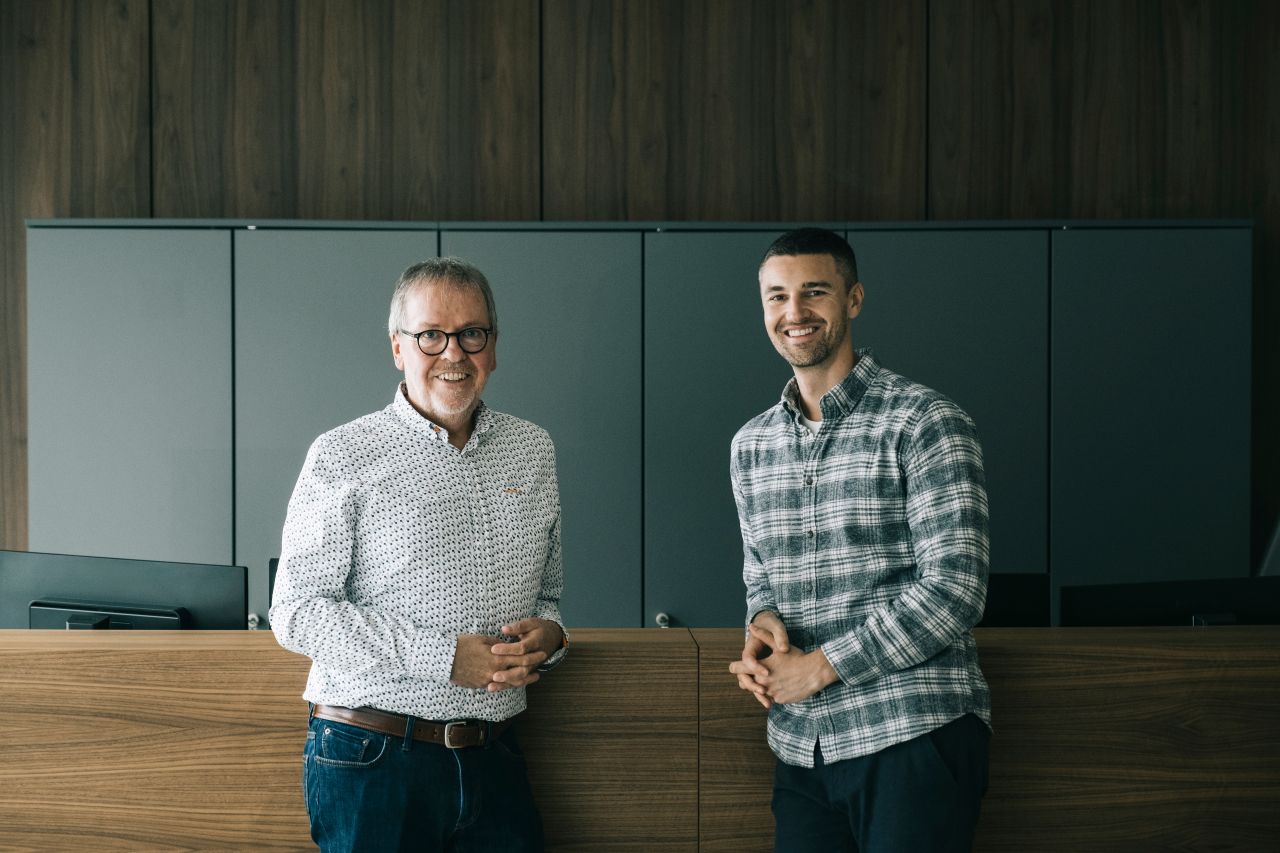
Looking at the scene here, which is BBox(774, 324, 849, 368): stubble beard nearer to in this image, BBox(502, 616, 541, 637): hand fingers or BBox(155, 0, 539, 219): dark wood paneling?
BBox(502, 616, 541, 637): hand fingers

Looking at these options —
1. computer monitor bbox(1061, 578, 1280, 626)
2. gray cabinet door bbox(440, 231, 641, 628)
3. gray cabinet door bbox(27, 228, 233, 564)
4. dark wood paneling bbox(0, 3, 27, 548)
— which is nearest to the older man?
computer monitor bbox(1061, 578, 1280, 626)

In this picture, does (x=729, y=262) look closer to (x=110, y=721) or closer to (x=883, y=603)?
(x=883, y=603)

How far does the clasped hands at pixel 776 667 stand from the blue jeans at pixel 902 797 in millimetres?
125

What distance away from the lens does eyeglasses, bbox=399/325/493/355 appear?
137cm

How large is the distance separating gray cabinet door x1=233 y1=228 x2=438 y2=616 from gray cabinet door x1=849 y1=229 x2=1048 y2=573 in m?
1.52

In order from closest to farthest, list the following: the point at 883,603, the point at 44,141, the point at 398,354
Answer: the point at 883,603, the point at 398,354, the point at 44,141

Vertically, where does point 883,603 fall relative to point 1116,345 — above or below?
below

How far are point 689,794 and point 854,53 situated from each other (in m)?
2.77

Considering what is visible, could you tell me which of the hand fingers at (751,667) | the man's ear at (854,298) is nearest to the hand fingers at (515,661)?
the hand fingers at (751,667)

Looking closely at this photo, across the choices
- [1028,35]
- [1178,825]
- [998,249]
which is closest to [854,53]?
[1028,35]

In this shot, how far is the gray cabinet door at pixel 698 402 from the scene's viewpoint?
2902mm

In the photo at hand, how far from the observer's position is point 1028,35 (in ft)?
10.8

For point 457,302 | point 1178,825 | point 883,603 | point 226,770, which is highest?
point 457,302

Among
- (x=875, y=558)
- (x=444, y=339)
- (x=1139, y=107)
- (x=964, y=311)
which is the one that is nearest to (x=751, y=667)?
(x=875, y=558)
